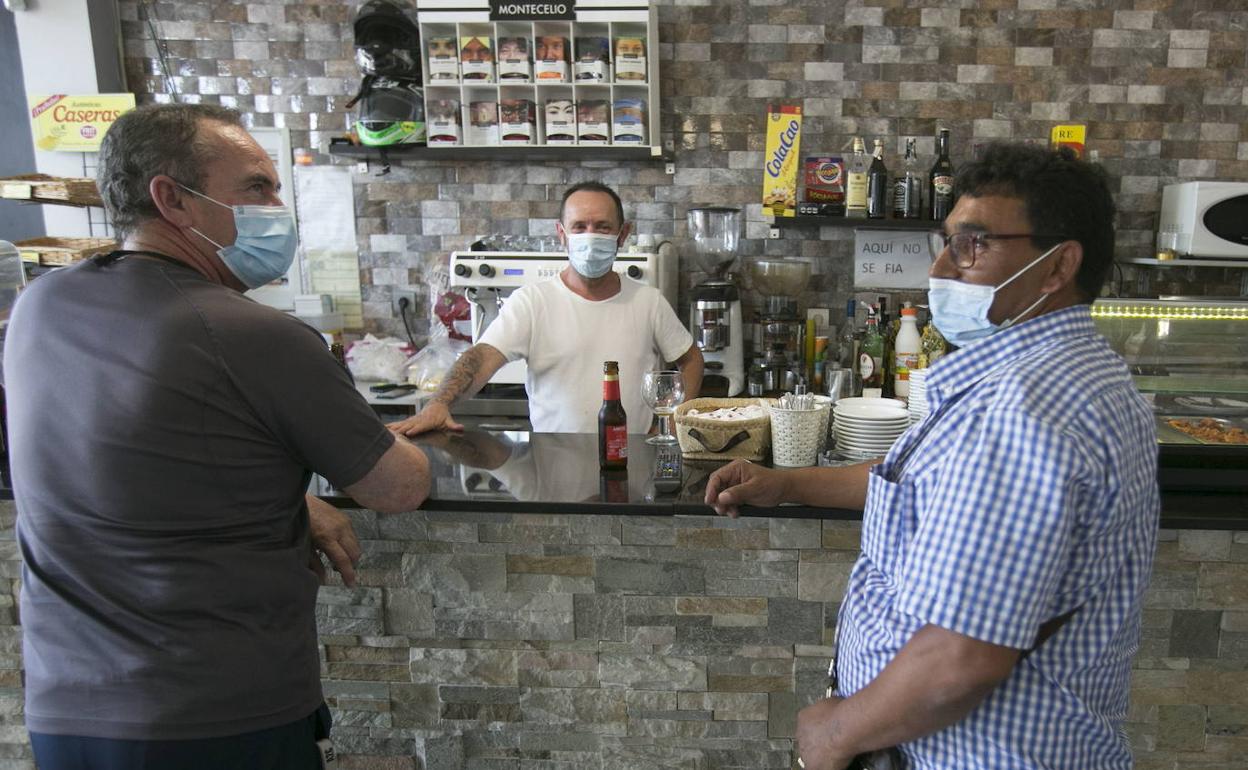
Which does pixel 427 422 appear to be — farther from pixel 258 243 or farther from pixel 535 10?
→ pixel 535 10

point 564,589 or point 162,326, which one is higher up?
point 162,326

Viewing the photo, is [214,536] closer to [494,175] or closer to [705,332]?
[705,332]

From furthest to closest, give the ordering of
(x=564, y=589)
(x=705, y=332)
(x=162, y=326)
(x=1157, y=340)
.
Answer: (x=705, y=332) < (x=1157, y=340) < (x=564, y=589) < (x=162, y=326)

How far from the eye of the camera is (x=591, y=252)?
2746 millimetres

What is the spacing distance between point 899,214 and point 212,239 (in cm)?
326

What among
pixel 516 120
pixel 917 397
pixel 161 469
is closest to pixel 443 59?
pixel 516 120

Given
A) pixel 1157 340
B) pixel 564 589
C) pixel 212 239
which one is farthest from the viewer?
pixel 1157 340

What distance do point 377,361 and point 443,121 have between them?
47.0 inches

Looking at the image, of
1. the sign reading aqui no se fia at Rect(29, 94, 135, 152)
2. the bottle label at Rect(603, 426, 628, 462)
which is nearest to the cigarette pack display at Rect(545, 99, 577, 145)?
the sign reading aqui no se fia at Rect(29, 94, 135, 152)

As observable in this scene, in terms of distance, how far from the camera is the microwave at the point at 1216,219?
3.61 meters

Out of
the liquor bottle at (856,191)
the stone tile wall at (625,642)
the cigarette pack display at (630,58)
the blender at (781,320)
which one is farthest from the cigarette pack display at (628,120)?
the stone tile wall at (625,642)

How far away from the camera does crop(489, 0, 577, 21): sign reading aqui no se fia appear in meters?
3.62

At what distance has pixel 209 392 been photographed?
1212mm

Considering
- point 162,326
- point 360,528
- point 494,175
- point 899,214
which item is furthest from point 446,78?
point 162,326
